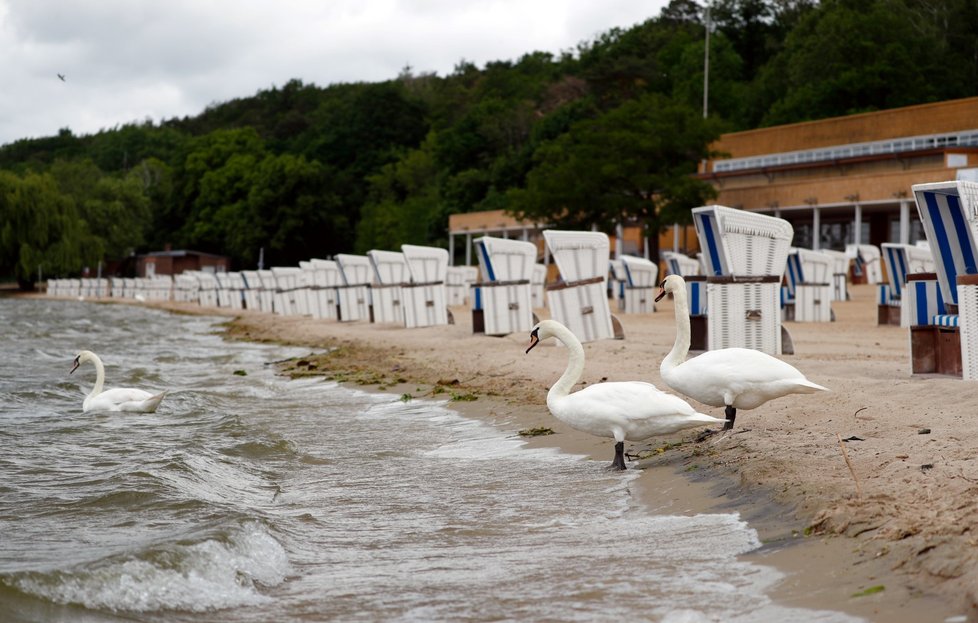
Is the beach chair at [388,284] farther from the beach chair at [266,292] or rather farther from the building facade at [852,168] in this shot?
the building facade at [852,168]

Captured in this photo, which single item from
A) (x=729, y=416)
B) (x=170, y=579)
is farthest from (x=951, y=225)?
(x=170, y=579)

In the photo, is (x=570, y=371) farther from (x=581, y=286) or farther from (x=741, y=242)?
(x=581, y=286)

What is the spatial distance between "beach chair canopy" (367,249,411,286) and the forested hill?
69.9 ft

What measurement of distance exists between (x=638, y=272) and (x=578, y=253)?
12.8 m

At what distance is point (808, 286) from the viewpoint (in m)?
23.6

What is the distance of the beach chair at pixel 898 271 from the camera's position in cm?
1823

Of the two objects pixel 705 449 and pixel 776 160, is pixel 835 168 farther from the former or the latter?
pixel 705 449

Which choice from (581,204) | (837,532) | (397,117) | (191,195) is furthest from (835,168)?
(191,195)

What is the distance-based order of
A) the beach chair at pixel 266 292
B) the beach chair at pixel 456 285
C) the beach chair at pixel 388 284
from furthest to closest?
the beach chair at pixel 266 292 → the beach chair at pixel 456 285 → the beach chair at pixel 388 284

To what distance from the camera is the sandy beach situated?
4.05 m

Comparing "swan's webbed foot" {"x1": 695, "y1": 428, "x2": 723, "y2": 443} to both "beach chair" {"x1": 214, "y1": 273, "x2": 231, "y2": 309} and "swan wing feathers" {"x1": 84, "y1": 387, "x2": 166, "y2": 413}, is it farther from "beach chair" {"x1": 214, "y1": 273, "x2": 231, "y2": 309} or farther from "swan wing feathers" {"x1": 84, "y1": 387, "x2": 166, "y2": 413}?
"beach chair" {"x1": 214, "y1": 273, "x2": 231, "y2": 309}

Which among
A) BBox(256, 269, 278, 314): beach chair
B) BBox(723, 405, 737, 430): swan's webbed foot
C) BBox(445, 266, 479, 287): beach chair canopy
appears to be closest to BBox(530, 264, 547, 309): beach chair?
BBox(445, 266, 479, 287): beach chair canopy

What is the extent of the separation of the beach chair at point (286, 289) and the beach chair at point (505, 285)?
23.1 m

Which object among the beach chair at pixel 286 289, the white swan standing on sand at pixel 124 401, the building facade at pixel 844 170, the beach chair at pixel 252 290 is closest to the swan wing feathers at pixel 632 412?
the white swan standing on sand at pixel 124 401
